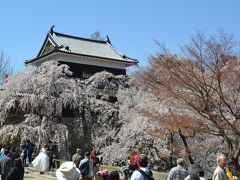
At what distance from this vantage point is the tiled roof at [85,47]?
37491 millimetres

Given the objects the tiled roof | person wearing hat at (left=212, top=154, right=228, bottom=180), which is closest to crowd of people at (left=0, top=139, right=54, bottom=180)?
person wearing hat at (left=212, top=154, right=228, bottom=180)

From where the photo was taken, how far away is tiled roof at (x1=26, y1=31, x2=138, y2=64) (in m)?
37.5

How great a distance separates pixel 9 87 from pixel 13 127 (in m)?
2.76

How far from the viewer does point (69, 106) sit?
29.0 metres

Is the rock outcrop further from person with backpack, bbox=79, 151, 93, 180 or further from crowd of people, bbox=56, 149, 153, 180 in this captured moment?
person with backpack, bbox=79, 151, 93, 180

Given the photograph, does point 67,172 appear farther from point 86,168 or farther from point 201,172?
point 86,168

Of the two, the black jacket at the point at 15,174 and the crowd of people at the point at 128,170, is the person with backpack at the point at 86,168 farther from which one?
the black jacket at the point at 15,174

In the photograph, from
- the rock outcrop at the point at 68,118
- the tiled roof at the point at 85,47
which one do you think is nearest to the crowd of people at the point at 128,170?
the rock outcrop at the point at 68,118

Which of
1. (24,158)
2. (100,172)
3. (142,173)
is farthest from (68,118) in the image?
(142,173)

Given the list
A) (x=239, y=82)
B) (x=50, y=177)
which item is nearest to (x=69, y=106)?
(x=50, y=177)

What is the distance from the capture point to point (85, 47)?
3972 centimetres

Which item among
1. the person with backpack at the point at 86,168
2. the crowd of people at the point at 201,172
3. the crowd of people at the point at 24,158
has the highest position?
the crowd of people at the point at 24,158

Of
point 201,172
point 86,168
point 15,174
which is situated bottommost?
point 201,172

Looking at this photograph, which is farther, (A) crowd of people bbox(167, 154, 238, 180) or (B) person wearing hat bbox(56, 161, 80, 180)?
(A) crowd of people bbox(167, 154, 238, 180)
